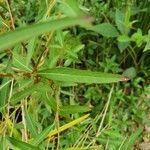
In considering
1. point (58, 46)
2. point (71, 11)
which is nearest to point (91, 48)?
point (58, 46)

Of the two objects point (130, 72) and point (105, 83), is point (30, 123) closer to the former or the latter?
point (105, 83)

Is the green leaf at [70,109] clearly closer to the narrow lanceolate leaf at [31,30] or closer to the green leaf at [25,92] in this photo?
the green leaf at [25,92]

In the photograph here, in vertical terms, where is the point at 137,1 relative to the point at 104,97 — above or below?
→ above

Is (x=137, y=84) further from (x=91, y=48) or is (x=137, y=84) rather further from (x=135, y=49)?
(x=91, y=48)

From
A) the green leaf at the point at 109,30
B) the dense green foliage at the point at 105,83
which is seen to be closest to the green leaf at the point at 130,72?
the dense green foliage at the point at 105,83

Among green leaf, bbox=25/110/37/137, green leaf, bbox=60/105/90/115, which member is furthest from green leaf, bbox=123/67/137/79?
green leaf, bbox=25/110/37/137

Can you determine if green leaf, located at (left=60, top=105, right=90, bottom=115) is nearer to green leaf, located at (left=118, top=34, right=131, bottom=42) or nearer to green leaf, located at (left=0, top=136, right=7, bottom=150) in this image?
green leaf, located at (left=0, top=136, right=7, bottom=150)

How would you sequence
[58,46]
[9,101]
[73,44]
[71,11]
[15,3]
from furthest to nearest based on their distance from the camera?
[15,3] → [73,44] → [58,46] → [9,101] → [71,11]

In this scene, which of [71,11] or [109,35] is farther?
[109,35]
